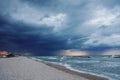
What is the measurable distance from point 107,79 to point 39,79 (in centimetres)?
842

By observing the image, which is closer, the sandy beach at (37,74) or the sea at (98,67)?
the sandy beach at (37,74)

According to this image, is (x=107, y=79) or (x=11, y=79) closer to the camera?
(x=11, y=79)

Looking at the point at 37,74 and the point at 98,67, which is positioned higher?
the point at 37,74

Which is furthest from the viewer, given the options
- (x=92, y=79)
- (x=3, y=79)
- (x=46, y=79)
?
(x=92, y=79)

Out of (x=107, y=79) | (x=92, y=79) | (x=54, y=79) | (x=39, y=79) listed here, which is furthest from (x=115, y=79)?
(x=39, y=79)

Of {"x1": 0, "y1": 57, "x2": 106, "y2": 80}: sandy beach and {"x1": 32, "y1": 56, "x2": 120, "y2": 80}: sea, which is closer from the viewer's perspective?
{"x1": 0, "y1": 57, "x2": 106, "y2": 80}: sandy beach

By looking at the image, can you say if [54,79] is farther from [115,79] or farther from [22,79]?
[115,79]

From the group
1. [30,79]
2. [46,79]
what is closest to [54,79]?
[46,79]

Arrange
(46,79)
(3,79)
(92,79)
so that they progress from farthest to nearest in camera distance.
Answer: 1. (92,79)
2. (46,79)
3. (3,79)

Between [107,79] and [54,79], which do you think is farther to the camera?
[107,79]

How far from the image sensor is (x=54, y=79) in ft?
53.6

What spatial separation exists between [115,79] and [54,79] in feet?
26.4

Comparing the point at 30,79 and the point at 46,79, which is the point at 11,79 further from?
the point at 46,79

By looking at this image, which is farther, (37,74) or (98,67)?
(98,67)
